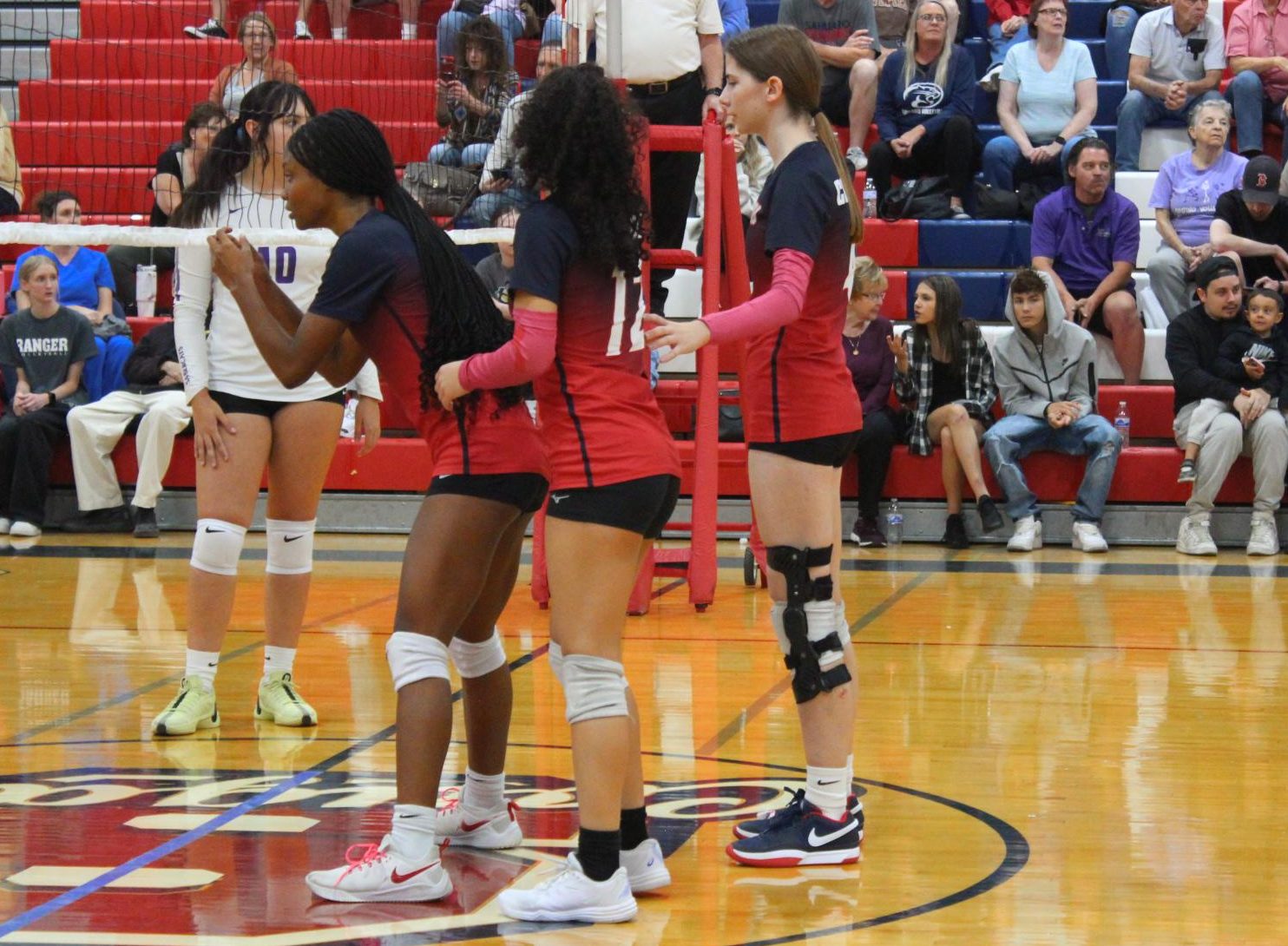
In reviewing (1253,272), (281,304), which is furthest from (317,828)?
(1253,272)

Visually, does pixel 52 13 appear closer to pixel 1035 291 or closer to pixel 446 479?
pixel 1035 291

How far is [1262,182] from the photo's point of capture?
34.6 ft

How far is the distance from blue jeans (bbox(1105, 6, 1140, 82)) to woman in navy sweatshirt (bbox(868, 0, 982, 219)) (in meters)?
1.62

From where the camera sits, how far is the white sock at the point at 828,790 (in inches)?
152

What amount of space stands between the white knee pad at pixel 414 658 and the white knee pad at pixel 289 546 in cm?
163

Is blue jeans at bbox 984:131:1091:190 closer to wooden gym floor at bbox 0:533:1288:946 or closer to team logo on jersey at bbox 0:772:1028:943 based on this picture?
wooden gym floor at bbox 0:533:1288:946

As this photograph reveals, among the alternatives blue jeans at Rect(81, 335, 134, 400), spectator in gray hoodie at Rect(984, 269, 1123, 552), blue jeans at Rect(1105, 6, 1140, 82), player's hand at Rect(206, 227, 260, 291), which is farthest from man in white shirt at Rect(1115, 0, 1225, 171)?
player's hand at Rect(206, 227, 260, 291)

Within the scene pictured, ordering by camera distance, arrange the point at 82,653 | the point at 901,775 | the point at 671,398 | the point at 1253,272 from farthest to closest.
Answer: the point at 1253,272 → the point at 671,398 → the point at 82,653 → the point at 901,775

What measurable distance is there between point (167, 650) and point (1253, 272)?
7228 mm

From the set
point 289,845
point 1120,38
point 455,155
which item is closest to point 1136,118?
point 1120,38

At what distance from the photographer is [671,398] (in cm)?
753

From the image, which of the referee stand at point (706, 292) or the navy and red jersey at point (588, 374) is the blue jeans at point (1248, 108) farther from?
the navy and red jersey at point (588, 374)

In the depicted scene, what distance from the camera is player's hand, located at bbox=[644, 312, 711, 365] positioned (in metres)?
3.38

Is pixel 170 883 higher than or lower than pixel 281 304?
lower
